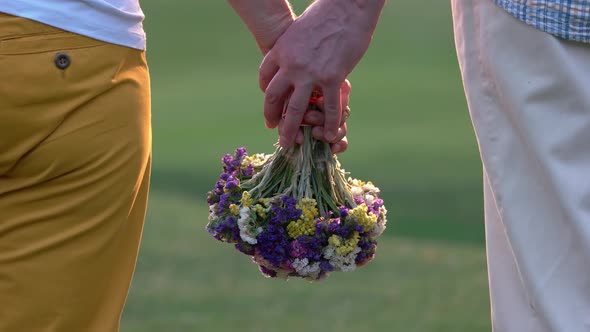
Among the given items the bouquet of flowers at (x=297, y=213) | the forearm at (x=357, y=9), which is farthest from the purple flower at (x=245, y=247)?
the forearm at (x=357, y=9)

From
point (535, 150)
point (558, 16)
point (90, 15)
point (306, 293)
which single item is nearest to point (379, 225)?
point (535, 150)

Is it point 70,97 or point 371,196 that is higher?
point 70,97

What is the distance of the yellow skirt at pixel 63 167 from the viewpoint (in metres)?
1.98

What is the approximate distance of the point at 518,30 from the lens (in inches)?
79.7

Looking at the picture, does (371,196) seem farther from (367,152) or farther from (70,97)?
(367,152)

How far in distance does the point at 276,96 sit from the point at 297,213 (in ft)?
0.87

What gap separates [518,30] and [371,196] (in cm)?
74

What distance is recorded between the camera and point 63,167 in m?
2.05

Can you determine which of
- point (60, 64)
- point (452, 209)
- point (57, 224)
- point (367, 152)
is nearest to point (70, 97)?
point (60, 64)

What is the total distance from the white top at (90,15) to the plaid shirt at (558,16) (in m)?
0.69

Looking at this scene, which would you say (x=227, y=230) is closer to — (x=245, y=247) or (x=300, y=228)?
(x=245, y=247)

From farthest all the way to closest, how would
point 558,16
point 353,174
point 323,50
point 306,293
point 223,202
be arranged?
1. point 353,174
2. point 306,293
3. point 223,202
4. point 323,50
5. point 558,16

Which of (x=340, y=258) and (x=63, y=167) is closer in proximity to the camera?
(x=63, y=167)

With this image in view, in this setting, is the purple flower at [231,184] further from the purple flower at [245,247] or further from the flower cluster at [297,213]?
the purple flower at [245,247]
